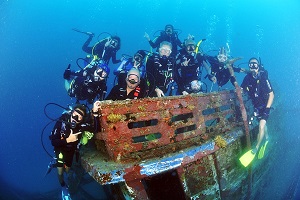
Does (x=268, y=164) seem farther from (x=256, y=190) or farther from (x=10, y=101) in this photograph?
(x=10, y=101)

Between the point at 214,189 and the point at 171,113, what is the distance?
5.34 feet

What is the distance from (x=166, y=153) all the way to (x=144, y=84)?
2198 mm

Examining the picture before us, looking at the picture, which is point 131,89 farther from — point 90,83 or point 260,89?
point 260,89

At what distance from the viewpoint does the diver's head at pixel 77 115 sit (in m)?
4.16

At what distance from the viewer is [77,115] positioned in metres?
4.19

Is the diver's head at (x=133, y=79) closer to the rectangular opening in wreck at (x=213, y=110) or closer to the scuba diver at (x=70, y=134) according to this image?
the scuba diver at (x=70, y=134)

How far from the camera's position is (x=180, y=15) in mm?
142750

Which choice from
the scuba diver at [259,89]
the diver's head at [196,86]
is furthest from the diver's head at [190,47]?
the scuba diver at [259,89]

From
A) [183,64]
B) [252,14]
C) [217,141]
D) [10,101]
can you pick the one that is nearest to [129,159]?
[217,141]

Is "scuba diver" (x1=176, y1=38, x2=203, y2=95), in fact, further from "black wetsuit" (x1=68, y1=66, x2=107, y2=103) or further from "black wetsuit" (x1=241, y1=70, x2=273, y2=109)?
"black wetsuit" (x1=68, y1=66, x2=107, y2=103)

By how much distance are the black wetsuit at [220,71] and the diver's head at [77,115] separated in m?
4.62

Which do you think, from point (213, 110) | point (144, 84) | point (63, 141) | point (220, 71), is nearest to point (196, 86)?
point (220, 71)

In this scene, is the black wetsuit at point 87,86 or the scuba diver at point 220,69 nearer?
the black wetsuit at point 87,86

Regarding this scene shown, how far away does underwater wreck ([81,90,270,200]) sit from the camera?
319 cm
